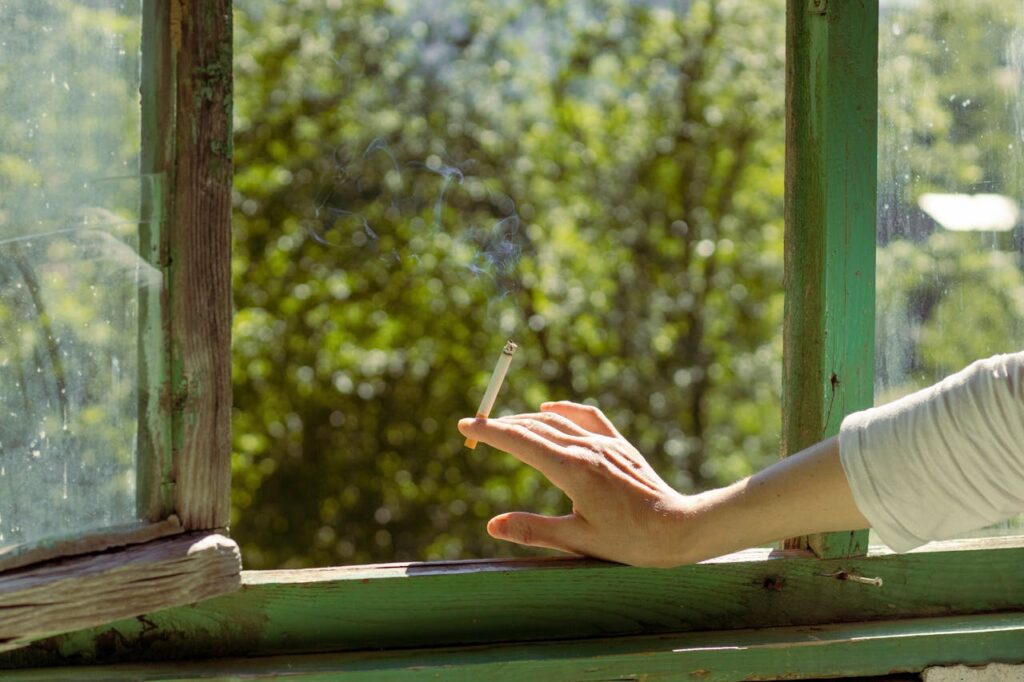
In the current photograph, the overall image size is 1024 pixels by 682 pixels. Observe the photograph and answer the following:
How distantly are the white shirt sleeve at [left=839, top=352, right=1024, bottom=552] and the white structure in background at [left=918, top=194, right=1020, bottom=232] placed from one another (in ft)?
1.49

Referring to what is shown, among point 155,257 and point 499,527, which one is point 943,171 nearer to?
point 499,527

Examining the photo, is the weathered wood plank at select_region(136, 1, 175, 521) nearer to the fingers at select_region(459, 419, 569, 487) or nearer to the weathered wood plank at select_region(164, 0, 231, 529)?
the weathered wood plank at select_region(164, 0, 231, 529)

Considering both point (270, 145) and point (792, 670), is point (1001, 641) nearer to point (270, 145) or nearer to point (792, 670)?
point (792, 670)

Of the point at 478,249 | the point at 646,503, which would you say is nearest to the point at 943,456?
the point at 646,503

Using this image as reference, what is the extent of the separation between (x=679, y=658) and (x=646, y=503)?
0.20 meters

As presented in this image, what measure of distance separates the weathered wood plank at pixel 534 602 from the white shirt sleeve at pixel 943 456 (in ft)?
1.03

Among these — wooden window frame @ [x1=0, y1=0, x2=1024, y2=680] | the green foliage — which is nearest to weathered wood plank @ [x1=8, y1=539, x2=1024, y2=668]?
wooden window frame @ [x1=0, y1=0, x2=1024, y2=680]

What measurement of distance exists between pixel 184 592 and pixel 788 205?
905mm

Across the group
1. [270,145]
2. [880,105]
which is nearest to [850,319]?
[880,105]

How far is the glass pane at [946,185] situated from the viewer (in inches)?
57.3

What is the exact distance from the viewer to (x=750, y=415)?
4969 mm

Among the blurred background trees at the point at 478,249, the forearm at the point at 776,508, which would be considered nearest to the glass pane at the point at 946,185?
the forearm at the point at 776,508

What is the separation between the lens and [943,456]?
1.07m

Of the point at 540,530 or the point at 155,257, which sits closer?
the point at 155,257
